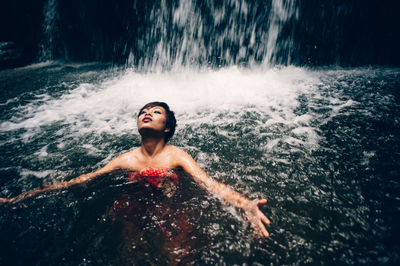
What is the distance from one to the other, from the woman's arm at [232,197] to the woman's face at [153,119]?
0.46m

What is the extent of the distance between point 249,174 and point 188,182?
89 cm

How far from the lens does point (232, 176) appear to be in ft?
8.80

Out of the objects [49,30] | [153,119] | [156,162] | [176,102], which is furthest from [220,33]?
[49,30]

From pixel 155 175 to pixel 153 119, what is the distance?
0.67 m

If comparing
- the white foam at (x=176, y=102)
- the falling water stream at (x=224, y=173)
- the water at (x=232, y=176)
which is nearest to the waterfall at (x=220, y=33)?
the white foam at (x=176, y=102)

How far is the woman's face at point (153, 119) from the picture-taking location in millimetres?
2400

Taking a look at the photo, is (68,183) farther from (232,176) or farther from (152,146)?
(232,176)

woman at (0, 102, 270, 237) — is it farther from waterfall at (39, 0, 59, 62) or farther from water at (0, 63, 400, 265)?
waterfall at (39, 0, 59, 62)

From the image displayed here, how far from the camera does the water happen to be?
1.68m

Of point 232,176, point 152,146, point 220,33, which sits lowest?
point 232,176

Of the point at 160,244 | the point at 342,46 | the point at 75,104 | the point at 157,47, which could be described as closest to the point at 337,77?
the point at 342,46

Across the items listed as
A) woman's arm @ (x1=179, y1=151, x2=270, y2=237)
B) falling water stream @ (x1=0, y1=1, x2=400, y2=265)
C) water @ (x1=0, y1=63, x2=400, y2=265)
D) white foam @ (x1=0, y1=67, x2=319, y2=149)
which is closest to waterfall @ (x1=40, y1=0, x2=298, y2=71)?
white foam @ (x1=0, y1=67, x2=319, y2=149)

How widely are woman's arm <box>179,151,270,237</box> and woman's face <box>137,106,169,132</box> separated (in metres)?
0.46

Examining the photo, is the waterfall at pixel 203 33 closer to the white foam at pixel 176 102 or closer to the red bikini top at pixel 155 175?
the white foam at pixel 176 102
